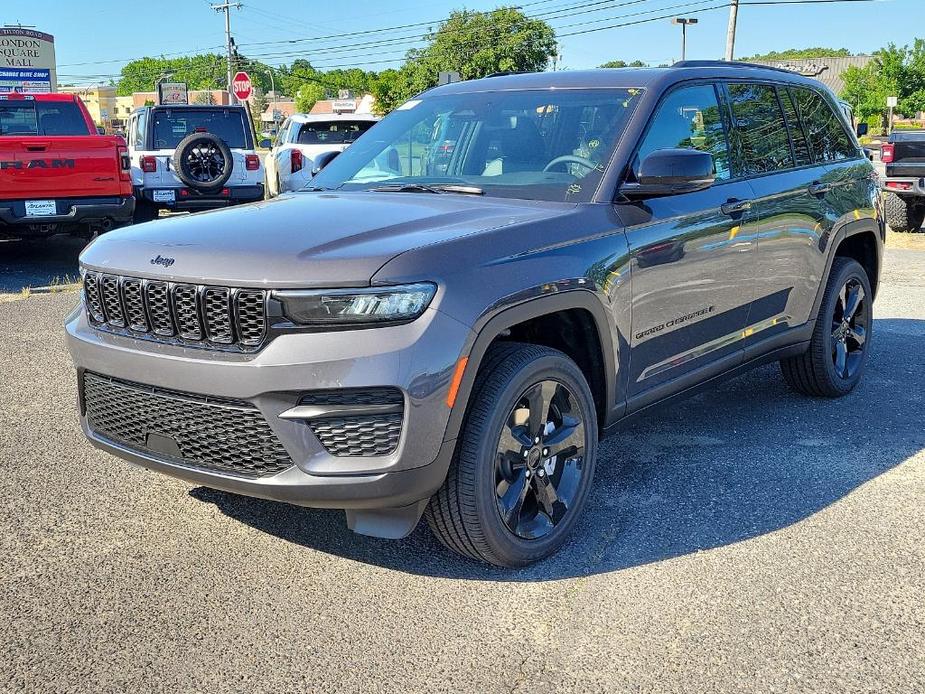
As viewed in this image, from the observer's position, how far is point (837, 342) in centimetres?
568

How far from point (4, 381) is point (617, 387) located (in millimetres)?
4113

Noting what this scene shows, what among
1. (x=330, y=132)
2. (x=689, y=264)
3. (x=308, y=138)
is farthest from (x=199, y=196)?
(x=689, y=264)

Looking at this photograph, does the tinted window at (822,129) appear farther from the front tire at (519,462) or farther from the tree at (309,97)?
the tree at (309,97)

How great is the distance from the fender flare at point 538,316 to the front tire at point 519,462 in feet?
0.37

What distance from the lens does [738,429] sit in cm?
517

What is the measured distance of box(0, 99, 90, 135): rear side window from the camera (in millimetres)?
11562

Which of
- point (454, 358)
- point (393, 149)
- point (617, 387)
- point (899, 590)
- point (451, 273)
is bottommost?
point (899, 590)

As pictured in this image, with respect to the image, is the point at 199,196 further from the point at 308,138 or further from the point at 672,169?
the point at 672,169

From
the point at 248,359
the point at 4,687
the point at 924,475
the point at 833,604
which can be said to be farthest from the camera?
the point at 924,475

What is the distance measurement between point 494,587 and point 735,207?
2.18 m

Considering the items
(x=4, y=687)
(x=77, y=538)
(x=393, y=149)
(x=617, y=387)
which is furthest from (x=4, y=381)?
(x=617, y=387)

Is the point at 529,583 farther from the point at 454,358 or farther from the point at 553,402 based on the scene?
the point at 454,358

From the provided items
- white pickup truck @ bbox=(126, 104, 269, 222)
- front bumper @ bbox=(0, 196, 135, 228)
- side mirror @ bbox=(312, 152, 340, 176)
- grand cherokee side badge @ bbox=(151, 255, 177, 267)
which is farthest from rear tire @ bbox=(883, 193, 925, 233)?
grand cherokee side badge @ bbox=(151, 255, 177, 267)

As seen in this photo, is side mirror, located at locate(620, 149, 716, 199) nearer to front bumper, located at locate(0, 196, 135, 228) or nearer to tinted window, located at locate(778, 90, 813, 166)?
tinted window, located at locate(778, 90, 813, 166)
